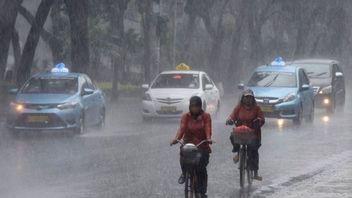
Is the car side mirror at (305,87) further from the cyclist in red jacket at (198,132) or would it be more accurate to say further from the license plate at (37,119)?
the cyclist in red jacket at (198,132)

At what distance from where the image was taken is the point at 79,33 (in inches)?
1257

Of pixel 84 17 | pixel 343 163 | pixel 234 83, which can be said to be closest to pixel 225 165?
pixel 343 163

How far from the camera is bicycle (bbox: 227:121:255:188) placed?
13.8m

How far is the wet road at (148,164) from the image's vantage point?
44.8 feet

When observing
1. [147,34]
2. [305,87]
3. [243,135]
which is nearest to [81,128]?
[305,87]

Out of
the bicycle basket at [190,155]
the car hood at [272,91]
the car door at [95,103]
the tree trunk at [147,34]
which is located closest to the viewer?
the bicycle basket at [190,155]

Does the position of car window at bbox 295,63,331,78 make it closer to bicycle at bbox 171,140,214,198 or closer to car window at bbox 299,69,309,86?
car window at bbox 299,69,309,86

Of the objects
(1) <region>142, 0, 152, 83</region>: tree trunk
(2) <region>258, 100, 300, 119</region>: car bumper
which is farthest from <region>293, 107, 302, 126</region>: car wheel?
(1) <region>142, 0, 152, 83</region>: tree trunk

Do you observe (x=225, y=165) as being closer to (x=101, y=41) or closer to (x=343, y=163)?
(x=343, y=163)

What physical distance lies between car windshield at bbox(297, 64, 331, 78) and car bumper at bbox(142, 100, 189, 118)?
7.74 m

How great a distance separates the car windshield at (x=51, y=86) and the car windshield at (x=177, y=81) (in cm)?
544

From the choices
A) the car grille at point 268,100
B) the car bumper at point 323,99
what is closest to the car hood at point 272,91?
the car grille at point 268,100

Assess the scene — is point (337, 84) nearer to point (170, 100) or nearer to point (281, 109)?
point (281, 109)

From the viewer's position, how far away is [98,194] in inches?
518
